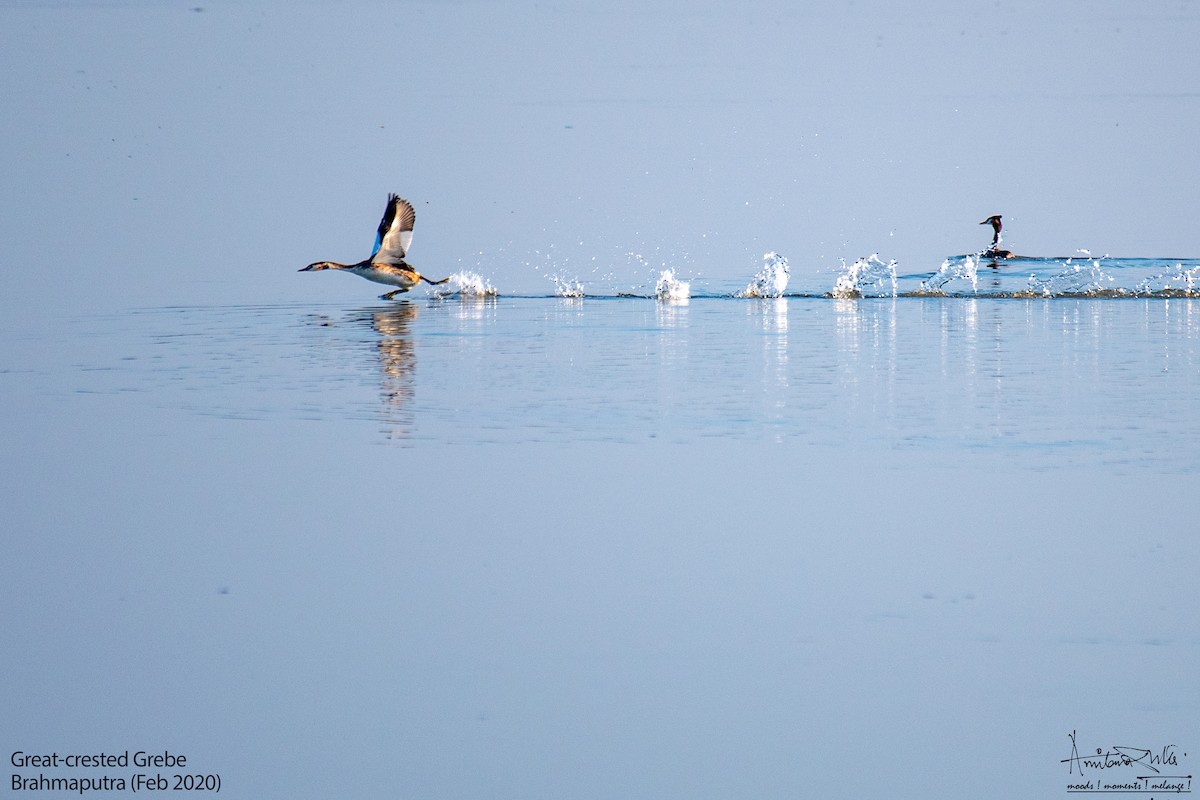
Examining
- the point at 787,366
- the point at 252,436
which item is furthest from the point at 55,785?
the point at 787,366

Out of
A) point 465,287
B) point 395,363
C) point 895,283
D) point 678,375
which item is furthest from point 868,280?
point 395,363

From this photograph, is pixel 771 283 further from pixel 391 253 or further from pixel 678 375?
pixel 678 375

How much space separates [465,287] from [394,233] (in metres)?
1.59

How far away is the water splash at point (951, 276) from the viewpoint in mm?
19388

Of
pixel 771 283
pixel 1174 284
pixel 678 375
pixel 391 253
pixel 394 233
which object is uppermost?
pixel 394 233

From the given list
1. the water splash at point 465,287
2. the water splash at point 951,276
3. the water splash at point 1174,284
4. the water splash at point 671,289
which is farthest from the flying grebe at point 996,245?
the water splash at point 465,287

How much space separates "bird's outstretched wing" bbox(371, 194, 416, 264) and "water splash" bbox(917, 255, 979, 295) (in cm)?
632

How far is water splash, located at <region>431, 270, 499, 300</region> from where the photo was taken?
19.4 metres

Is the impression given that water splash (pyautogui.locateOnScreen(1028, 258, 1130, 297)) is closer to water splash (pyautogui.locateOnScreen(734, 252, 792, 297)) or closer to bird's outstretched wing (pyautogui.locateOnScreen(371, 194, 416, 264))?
water splash (pyautogui.locateOnScreen(734, 252, 792, 297))

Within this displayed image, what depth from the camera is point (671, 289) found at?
1900 cm

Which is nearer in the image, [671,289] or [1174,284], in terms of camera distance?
[671,289]

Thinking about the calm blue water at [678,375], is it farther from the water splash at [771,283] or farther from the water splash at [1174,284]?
the water splash at [771,283]

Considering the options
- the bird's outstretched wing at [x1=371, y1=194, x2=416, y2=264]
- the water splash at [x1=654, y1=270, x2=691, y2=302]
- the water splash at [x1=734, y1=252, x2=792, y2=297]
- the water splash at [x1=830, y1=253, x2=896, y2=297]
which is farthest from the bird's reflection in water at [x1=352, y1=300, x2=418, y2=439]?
the water splash at [x1=830, y1=253, x2=896, y2=297]

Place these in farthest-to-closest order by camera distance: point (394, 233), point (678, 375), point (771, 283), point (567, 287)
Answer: point (567, 287) → point (771, 283) → point (394, 233) → point (678, 375)
